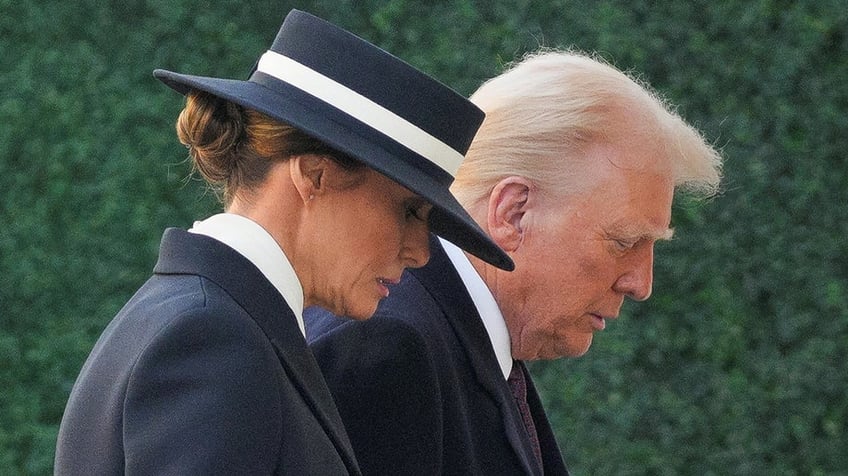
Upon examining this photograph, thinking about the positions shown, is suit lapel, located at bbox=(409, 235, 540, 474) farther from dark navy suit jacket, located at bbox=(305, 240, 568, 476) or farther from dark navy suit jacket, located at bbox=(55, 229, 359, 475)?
dark navy suit jacket, located at bbox=(55, 229, 359, 475)

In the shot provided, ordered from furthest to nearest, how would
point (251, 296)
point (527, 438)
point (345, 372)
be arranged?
point (527, 438), point (345, 372), point (251, 296)

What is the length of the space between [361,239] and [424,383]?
409 millimetres

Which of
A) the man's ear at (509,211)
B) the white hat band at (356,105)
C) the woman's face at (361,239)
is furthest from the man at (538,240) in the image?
the white hat band at (356,105)

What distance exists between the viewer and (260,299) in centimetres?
197

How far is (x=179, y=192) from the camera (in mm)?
4570

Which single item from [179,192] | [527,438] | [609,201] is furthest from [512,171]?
[179,192]

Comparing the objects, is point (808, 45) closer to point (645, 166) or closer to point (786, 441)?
point (786, 441)

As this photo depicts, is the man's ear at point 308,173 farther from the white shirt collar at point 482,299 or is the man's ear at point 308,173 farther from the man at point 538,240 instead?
the white shirt collar at point 482,299

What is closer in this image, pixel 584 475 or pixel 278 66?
pixel 278 66

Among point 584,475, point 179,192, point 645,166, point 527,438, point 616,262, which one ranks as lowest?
point 584,475

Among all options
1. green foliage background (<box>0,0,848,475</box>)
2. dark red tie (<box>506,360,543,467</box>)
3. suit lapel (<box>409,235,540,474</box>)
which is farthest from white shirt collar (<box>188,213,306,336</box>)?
green foliage background (<box>0,0,848,475</box>)

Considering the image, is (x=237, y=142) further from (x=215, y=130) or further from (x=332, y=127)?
(x=332, y=127)

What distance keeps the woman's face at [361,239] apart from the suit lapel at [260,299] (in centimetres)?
9

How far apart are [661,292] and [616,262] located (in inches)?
64.6
